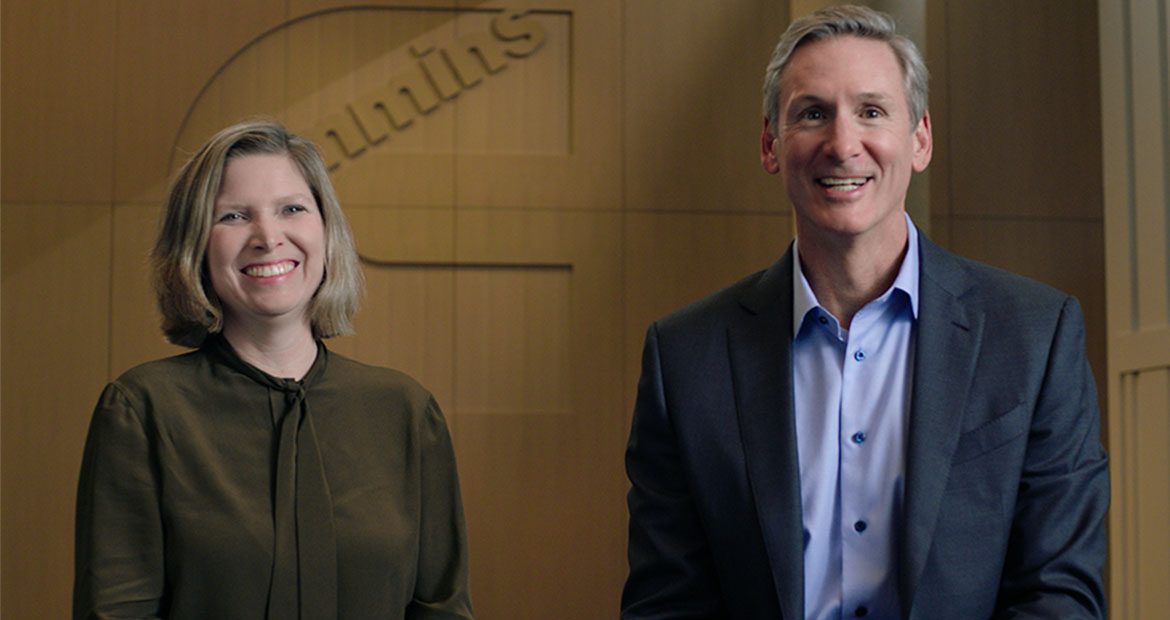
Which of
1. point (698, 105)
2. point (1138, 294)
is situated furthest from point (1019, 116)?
point (1138, 294)

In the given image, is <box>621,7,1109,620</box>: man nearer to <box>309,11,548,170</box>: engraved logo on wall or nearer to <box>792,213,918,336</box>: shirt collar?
<box>792,213,918,336</box>: shirt collar

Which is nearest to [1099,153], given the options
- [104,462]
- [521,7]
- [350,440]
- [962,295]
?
[521,7]

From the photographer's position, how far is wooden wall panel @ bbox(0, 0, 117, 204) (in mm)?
4820

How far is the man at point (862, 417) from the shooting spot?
1.84 meters

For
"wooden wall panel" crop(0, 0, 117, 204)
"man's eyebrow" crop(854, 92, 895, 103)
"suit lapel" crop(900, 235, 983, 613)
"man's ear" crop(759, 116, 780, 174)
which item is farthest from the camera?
"wooden wall panel" crop(0, 0, 117, 204)

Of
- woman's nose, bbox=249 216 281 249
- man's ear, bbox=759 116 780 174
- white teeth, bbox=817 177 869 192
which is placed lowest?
woman's nose, bbox=249 216 281 249

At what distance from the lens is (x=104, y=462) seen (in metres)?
1.88

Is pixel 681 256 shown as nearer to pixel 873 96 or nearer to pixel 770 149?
pixel 770 149

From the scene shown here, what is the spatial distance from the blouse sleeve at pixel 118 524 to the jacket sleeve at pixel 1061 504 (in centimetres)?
125

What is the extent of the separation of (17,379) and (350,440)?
3.25 m

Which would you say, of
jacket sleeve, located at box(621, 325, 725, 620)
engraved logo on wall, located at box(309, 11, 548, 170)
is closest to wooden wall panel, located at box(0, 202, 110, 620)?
engraved logo on wall, located at box(309, 11, 548, 170)

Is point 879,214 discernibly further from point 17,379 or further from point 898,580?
point 17,379

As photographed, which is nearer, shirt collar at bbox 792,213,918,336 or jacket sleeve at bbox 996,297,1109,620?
jacket sleeve at bbox 996,297,1109,620

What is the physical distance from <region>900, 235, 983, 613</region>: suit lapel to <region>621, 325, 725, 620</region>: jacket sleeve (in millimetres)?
328
